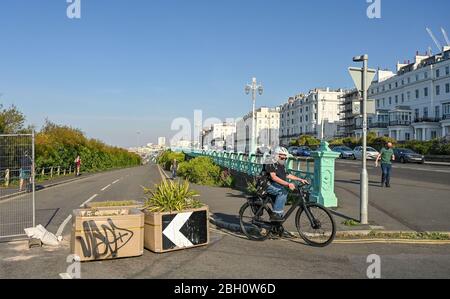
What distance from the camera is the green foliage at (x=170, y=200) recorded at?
23.7ft

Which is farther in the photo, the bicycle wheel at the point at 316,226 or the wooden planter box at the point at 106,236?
the bicycle wheel at the point at 316,226

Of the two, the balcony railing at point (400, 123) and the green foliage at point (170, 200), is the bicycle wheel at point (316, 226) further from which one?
the balcony railing at point (400, 123)

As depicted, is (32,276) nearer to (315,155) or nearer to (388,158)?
(315,155)

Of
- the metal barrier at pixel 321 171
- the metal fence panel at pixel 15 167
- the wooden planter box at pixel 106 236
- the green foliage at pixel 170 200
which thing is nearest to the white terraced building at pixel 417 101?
the metal barrier at pixel 321 171

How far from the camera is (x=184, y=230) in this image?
282 inches

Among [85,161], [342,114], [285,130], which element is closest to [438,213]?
[85,161]

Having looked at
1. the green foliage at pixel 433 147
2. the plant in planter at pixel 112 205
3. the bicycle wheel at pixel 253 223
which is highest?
the green foliage at pixel 433 147

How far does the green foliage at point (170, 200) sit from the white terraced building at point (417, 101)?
5774 cm

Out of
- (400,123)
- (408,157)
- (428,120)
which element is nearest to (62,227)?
(408,157)

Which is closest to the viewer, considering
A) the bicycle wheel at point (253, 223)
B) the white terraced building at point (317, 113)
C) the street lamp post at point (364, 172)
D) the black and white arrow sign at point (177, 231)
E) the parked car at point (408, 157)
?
the black and white arrow sign at point (177, 231)

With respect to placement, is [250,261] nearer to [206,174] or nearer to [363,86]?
[363,86]

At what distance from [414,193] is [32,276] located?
12419mm

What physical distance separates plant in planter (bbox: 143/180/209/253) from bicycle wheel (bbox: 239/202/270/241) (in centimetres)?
107

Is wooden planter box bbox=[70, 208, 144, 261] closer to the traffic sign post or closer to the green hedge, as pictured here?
the traffic sign post
